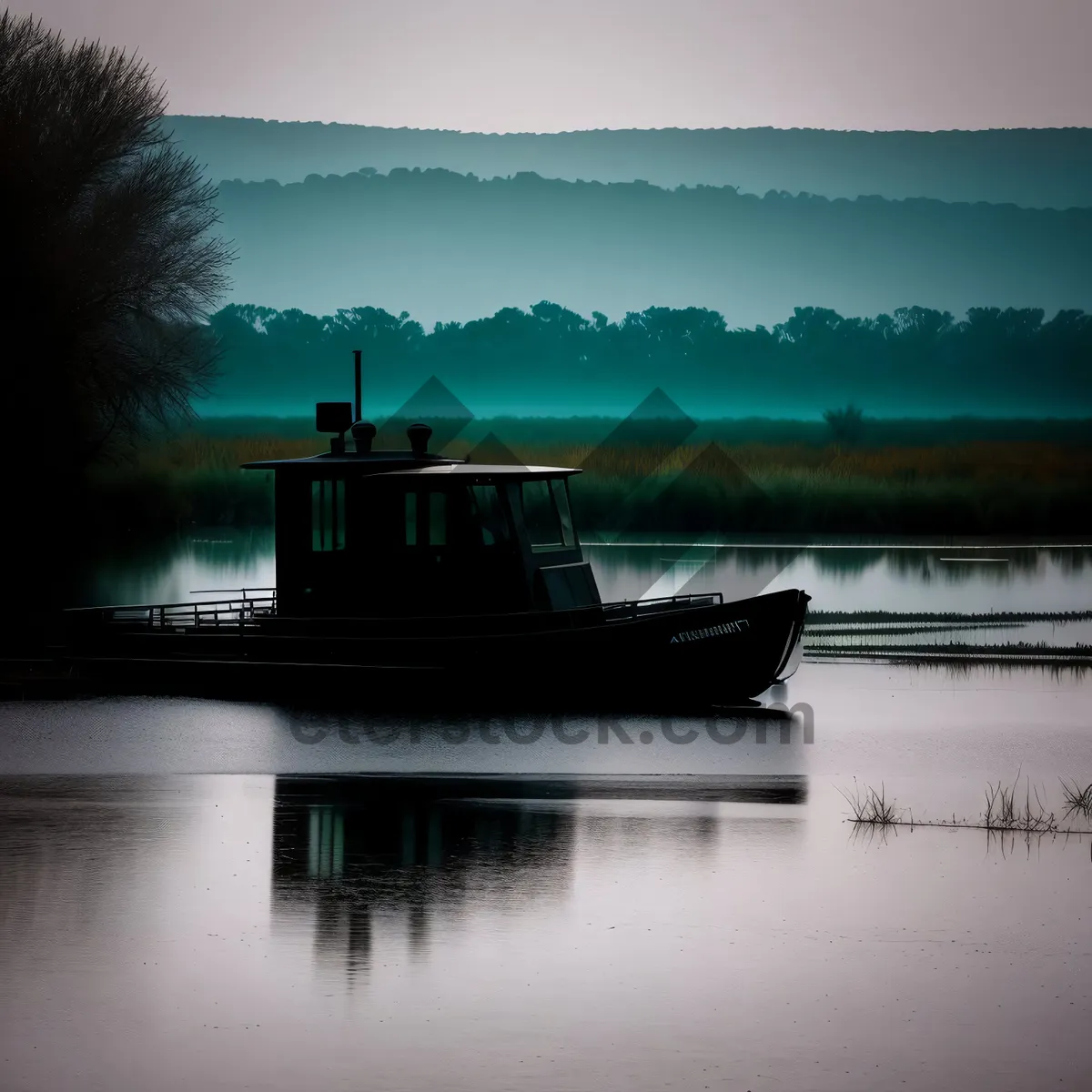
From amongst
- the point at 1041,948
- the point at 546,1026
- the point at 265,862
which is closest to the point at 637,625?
the point at 265,862

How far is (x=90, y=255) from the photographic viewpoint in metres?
35.7

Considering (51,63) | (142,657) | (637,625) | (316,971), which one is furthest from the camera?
(51,63)

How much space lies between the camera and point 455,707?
61.1ft

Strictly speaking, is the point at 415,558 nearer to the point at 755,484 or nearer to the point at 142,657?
the point at 142,657

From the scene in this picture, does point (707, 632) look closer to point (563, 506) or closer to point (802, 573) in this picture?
point (563, 506)

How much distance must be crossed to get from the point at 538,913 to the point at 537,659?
9.09 meters

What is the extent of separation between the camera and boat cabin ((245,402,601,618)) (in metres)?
18.4

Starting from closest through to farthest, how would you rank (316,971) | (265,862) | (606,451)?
(316,971), (265,862), (606,451)

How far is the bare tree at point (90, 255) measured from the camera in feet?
111

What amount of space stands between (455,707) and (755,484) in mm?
51582

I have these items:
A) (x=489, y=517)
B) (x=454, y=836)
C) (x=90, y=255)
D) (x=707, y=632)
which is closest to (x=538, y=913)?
(x=454, y=836)

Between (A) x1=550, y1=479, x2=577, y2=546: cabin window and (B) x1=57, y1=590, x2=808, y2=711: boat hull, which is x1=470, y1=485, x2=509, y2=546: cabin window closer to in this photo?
(A) x1=550, y1=479, x2=577, y2=546: cabin window

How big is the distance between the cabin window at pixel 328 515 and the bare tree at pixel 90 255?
16.8 meters

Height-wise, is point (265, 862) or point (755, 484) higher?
point (755, 484)
